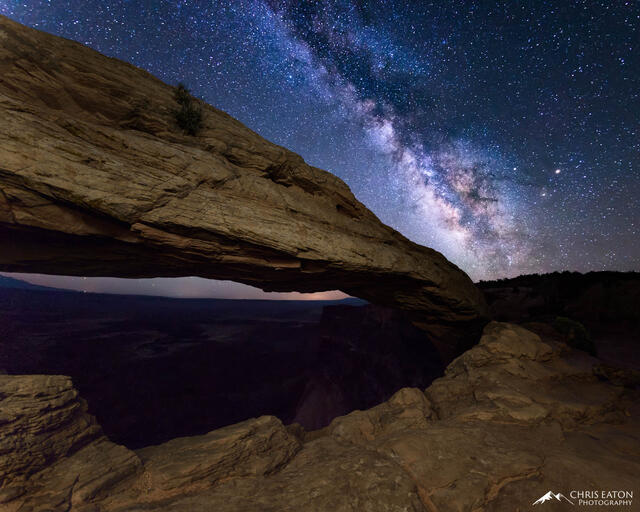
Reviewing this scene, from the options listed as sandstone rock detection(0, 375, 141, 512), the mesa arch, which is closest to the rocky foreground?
sandstone rock detection(0, 375, 141, 512)

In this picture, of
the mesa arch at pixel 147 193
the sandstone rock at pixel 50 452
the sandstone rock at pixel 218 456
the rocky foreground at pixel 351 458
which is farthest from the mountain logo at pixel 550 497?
the sandstone rock at pixel 50 452

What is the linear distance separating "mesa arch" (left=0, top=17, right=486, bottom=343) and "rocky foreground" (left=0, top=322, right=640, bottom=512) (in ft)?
14.6

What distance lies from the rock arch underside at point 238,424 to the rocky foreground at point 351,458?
0.13 ft

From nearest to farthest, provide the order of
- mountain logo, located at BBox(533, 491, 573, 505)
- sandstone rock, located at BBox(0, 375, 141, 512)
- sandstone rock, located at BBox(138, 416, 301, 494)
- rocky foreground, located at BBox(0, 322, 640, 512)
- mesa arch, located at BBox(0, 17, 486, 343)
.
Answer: mountain logo, located at BBox(533, 491, 573, 505), rocky foreground, located at BBox(0, 322, 640, 512), sandstone rock, located at BBox(0, 375, 141, 512), sandstone rock, located at BBox(138, 416, 301, 494), mesa arch, located at BBox(0, 17, 486, 343)

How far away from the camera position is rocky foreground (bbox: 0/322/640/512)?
441cm

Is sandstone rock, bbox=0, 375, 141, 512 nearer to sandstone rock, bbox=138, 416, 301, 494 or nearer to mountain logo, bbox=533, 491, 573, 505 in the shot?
sandstone rock, bbox=138, 416, 301, 494

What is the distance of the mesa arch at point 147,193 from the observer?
5.82 m

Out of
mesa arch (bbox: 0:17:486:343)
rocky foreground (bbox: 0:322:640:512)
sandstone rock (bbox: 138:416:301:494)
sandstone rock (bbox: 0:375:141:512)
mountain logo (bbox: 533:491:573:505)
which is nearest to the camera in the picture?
mountain logo (bbox: 533:491:573:505)

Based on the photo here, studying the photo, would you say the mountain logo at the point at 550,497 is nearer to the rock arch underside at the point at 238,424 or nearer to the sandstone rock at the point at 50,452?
→ the rock arch underside at the point at 238,424

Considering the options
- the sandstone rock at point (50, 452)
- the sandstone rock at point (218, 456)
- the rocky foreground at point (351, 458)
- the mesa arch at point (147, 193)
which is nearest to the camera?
the rocky foreground at point (351, 458)

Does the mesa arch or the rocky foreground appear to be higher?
the mesa arch

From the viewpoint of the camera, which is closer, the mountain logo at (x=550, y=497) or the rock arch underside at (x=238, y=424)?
the mountain logo at (x=550, y=497)

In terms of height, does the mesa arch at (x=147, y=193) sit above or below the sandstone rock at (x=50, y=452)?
above

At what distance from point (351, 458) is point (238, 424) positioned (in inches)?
159
